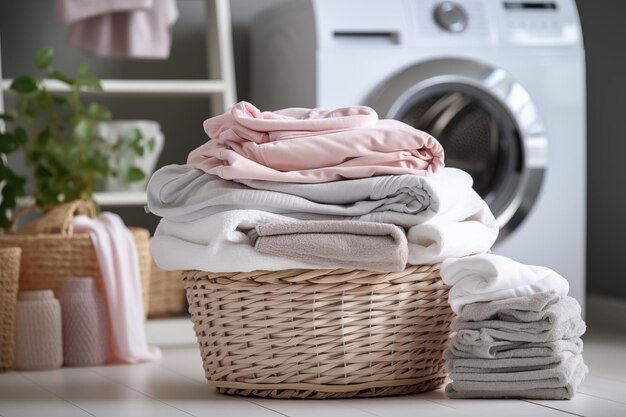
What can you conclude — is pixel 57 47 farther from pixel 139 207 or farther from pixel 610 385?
pixel 610 385

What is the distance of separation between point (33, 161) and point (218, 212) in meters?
0.88

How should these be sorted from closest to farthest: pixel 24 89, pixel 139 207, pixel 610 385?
pixel 610 385, pixel 24 89, pixel 139 207

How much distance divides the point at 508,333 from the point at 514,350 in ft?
0.09

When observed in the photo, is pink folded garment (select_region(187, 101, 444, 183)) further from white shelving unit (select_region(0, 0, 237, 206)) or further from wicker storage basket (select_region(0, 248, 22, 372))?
white shelving unit (select_region(0, 0, 237, 206))

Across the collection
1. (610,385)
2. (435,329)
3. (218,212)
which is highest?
(218,212)

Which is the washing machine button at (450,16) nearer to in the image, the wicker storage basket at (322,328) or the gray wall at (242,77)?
the gray wall at (242,77)

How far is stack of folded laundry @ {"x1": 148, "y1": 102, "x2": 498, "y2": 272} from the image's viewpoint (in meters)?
1.49

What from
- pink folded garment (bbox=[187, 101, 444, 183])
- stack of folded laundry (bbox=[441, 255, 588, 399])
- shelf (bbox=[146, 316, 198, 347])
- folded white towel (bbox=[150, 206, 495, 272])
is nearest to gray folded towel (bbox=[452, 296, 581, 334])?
stack of folded laundry (bbox=[441, 255, 588, 399])

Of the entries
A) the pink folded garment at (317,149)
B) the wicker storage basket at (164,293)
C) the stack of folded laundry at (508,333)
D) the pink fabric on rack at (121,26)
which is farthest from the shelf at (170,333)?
the stack of folded laundry at (508,333)

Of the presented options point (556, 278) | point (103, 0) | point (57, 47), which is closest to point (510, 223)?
point (556, 278)

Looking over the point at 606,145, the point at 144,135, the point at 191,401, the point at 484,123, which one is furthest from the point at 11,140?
the point at 606,145

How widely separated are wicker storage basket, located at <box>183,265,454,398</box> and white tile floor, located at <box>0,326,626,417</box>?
1.2 inches

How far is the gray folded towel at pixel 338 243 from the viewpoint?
1468 mm

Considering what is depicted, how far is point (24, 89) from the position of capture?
2281 mm
